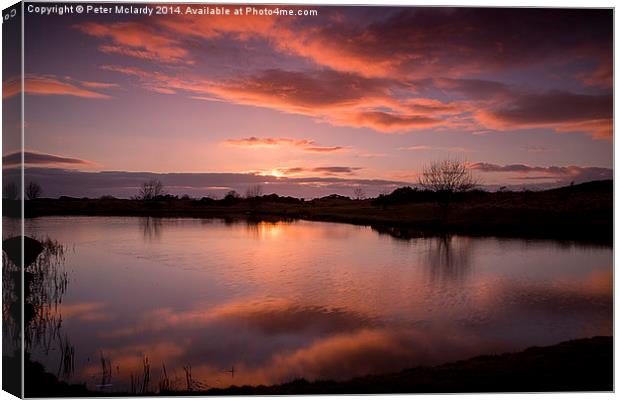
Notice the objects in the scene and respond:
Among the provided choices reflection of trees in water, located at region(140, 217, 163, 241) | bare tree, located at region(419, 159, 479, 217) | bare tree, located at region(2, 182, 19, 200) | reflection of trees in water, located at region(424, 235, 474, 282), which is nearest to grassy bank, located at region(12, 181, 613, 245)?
reflection of trees in water, located at region(140, 217, 163, 241)

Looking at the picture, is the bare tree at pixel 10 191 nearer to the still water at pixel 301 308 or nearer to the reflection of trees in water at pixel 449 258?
the still water at pixel 301 308

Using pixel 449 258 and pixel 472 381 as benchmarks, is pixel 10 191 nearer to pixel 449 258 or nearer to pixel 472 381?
pixel 472 381

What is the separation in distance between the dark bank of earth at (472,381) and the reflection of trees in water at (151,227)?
20028 mm

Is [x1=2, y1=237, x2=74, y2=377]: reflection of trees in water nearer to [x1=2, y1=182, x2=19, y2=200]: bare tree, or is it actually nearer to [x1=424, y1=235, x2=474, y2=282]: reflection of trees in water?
[x1=2, y1=182, x2=19, y2=200]: bare tree

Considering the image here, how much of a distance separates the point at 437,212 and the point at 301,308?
27.3 metres

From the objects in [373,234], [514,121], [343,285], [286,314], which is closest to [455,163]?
[514,121]

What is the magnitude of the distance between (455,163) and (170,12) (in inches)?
379

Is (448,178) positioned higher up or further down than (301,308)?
higher up

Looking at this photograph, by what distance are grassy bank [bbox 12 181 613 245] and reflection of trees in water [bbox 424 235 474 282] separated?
3879 millimetres

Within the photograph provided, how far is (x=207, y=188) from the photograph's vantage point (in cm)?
1512

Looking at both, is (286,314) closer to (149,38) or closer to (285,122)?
(285,122)

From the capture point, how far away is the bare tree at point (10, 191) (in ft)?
24.8

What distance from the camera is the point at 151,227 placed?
3322 centimetres

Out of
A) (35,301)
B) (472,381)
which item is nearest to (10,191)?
(35,301)
